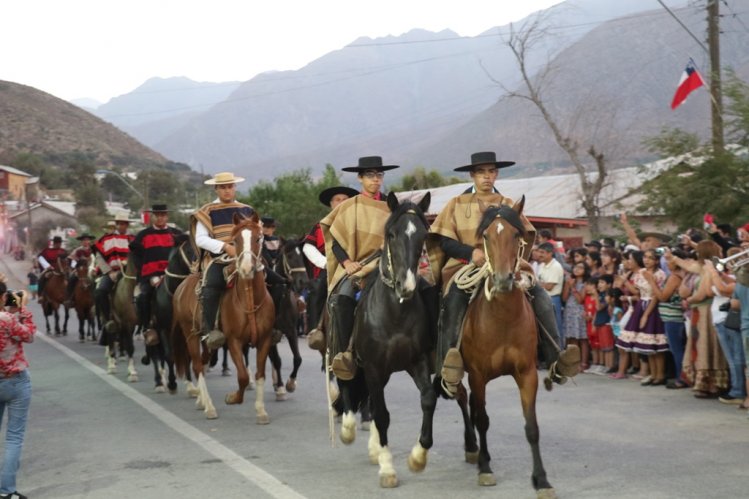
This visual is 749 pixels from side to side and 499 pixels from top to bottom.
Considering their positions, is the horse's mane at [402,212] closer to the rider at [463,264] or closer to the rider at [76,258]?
the rider at [463,264]

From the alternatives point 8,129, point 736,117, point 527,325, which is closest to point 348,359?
point 527,325

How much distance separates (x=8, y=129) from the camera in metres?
138

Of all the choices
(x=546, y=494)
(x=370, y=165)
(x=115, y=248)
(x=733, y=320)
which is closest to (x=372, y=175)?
(x=370, y=165)

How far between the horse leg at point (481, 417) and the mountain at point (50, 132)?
135363mm

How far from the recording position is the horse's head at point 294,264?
15.5 metres

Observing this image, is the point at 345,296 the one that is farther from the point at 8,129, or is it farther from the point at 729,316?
the point at 8,129

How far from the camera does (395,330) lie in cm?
866

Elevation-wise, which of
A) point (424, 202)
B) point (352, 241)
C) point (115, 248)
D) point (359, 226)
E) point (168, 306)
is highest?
point (424, 202)

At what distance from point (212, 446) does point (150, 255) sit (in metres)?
6.35

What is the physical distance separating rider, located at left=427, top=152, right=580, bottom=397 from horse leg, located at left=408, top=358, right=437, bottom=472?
0.52ft

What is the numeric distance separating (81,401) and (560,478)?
27.2 feet

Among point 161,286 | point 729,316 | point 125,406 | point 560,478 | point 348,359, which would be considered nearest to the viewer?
point 560,478

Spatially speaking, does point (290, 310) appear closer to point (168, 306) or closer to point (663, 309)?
point (168, 306)

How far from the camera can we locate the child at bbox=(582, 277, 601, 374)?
15.9 m
